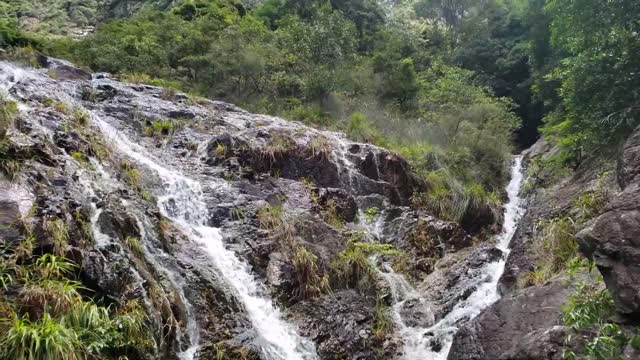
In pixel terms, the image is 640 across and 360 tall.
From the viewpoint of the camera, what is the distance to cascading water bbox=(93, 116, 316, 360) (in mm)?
9078

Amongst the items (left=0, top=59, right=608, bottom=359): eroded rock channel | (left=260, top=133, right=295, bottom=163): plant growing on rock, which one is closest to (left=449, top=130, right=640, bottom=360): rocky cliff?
(left=0, top=59, right=608, bottom=359): eroded rock channel

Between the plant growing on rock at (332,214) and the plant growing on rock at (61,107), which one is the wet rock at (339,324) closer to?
the plant growing on rock at (332,214)

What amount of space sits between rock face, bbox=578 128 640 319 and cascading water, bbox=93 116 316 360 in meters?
4.70

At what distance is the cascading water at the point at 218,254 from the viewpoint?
9.08m

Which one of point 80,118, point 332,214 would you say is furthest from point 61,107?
point 332,214

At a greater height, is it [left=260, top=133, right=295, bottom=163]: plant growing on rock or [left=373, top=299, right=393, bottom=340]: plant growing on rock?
[left=260, top=133, right=295, bottom=163]: plant growing on rock

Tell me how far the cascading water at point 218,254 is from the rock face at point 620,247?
4696 millimetres

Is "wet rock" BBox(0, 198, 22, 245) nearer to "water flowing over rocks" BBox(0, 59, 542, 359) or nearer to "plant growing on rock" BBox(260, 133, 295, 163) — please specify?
"water flowing over rocks" BBox(0, 59, 542, 359)

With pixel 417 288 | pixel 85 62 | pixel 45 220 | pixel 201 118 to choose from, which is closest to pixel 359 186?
pixel 417 288

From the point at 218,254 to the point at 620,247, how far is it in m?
6.90

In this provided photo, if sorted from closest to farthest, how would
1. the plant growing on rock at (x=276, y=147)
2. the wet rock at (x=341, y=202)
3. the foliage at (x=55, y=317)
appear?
1. the foliage at (x=55, y=317)
2. the wet rock at (x=341, y=202)
3. the plant growing on rock at (x=276, y=147)

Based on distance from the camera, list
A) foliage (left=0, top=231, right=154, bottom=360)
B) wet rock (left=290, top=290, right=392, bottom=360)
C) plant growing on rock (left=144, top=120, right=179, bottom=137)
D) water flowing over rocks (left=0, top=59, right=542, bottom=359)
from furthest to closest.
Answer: plant growing on rock (left=144, top=120, right=179, bottom=137) < wet rock (left=290, top=290, right=392, bottom=360) < water flowing over rocks (left=0, top=59, right=542, bottom=359) < foliage (left=0, top=231, right=154, bottom=360)

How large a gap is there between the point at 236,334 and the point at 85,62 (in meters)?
17.4

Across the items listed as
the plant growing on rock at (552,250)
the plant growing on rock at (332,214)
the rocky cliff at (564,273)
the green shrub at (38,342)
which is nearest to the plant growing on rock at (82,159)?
the green shrub at (38,342)
